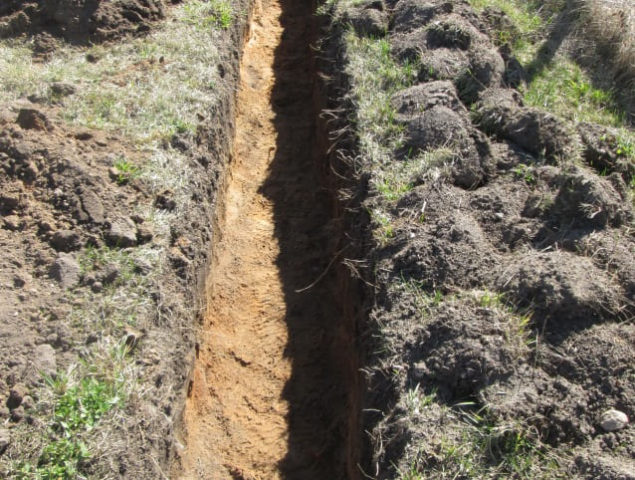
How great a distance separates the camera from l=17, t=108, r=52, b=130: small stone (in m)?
4.92

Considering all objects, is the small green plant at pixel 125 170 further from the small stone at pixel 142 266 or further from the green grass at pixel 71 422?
the green grass at pixel 71 422

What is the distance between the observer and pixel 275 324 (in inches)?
204

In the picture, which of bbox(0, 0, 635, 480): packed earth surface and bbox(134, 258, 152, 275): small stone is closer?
bbox(0, 0, 635, 480): packed earth surface

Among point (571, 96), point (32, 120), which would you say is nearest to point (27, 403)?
point (32, 120)

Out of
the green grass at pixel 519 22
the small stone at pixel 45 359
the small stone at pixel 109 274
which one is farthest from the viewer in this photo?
the green grass at pixel 519 22

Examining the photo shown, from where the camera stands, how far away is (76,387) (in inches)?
145

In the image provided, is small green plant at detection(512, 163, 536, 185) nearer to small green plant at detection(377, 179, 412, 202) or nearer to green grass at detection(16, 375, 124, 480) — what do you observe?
small green plant at detection(377, 179, 412, 202)

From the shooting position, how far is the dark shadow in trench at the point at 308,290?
451 cm

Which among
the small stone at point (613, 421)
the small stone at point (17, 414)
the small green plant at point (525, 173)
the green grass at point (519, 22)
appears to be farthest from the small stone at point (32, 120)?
the small stone at point (613, 421)

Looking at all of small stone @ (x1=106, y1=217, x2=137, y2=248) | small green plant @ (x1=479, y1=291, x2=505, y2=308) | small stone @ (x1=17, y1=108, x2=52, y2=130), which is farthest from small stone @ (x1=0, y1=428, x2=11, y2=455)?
small green plant @ (x1=479, y1=291, x2=505, y2=308)

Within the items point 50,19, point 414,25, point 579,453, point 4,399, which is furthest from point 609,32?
point 4,399

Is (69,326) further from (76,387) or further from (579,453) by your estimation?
(579,453)

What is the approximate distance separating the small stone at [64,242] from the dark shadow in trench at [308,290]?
1692 mm

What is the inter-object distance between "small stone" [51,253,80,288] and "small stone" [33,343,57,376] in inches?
17.8
